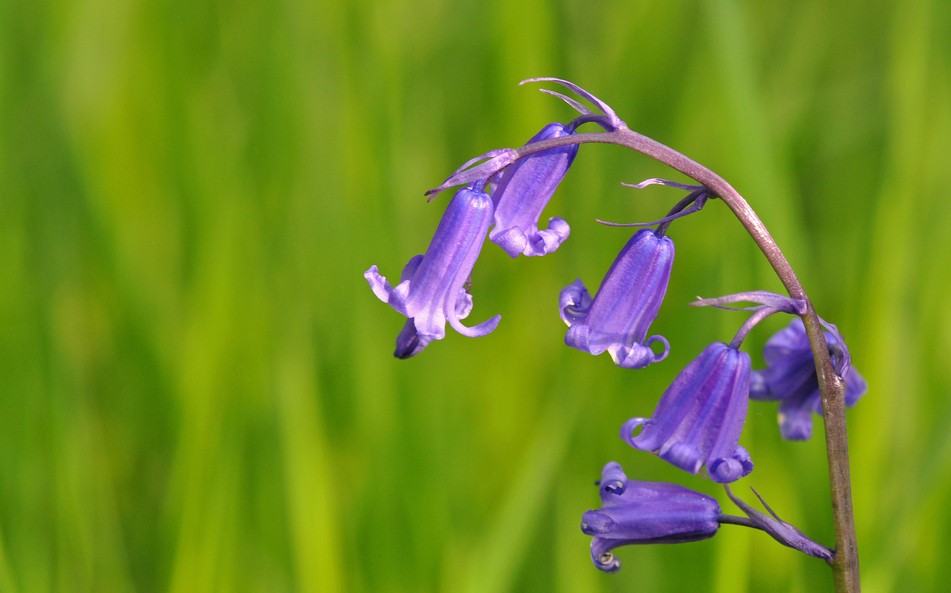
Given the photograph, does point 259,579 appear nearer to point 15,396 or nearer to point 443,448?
point 443,448

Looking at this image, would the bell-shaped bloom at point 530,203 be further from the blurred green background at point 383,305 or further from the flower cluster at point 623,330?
the blurred green background at point 383,305

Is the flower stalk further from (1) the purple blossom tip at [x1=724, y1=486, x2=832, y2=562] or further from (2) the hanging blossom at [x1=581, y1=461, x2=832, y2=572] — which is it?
(2) the hanging blossom at [x1=581, y1=461, x2=832, y2=572]

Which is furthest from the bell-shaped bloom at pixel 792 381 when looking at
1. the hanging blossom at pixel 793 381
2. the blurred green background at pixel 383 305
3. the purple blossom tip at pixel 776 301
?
the blurred green background at pixel 383 305

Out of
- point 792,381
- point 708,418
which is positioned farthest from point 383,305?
point 708,418

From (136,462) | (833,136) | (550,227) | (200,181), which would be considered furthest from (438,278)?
(833,136)

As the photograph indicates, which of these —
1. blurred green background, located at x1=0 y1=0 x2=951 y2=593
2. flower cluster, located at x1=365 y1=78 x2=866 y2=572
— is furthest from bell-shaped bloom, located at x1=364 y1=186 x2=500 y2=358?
blurred green background, located at x1=0 y1=0 x2=951 y2=593
